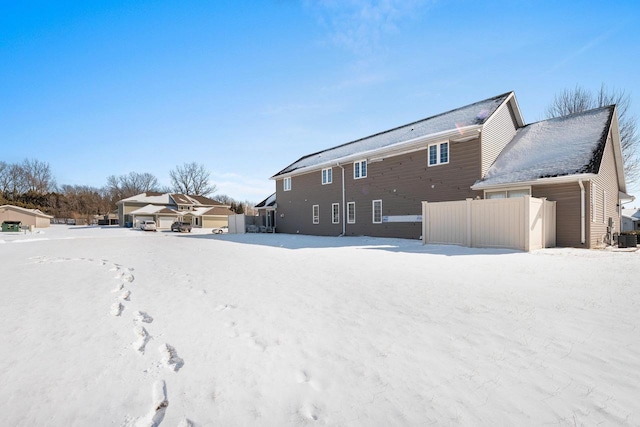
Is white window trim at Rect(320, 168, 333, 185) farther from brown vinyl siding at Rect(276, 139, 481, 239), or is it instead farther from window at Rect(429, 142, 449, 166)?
window at Rect(429, 142, 449, 166)

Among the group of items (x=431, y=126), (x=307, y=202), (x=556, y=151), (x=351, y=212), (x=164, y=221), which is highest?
(x=431, y=126)

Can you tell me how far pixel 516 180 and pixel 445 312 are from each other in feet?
36.4

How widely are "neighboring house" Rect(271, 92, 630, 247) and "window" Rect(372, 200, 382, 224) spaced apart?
0.06 meters

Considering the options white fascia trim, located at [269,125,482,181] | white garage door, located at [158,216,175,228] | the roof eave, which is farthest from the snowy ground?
white garage door, located at [158,216,175,228]

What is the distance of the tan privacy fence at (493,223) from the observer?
9.82 metres

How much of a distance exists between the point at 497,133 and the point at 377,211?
7359mm

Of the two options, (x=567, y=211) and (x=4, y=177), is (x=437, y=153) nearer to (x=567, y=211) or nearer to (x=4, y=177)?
(x=567, y=211)

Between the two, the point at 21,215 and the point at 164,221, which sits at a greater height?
the point at 21,215

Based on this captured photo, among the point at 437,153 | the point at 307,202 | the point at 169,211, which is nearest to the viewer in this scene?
the point at 437,153

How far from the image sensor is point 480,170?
1372 cm

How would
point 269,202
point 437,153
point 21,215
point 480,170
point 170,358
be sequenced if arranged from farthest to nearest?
point 21,215
point 269,202
point 437,153
point 480,170
point 170,358

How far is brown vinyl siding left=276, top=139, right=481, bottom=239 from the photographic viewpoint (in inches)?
569

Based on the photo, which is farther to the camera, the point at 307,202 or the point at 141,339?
the point at 307,202

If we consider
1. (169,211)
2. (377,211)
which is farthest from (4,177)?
(377,211)
